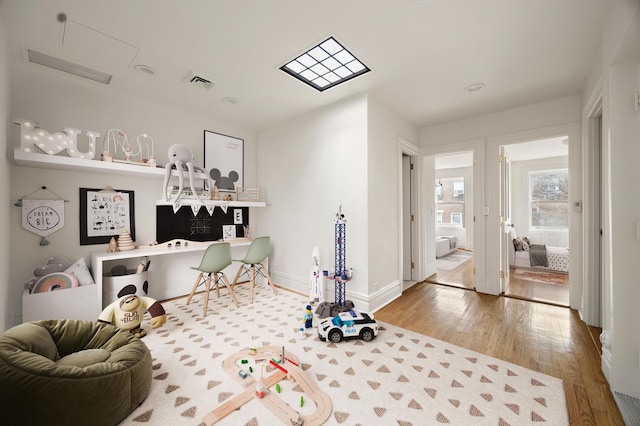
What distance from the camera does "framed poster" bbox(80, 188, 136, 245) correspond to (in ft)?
9.45

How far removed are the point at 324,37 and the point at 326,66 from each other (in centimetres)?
47

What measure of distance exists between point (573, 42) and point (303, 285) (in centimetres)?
374

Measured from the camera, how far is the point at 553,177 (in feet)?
20.6

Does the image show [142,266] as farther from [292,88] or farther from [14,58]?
[292,88]

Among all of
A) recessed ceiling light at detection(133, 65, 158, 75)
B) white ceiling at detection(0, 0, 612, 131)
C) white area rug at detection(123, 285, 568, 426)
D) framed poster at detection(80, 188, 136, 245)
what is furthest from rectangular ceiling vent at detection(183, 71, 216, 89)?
white area rug at detection(123, 285, 568, 426)

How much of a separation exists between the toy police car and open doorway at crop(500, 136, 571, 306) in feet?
11.6

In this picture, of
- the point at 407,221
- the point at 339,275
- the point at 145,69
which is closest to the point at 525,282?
the point at 407,221

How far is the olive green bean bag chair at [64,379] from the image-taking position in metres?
1.22

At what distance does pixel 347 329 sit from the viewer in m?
2.32

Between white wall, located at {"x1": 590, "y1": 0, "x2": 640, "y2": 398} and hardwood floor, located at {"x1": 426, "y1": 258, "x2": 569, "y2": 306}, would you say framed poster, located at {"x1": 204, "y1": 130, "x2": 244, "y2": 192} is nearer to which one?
hardwood floor, located at {"x1": 426, "y1": 258, "x2": 569, "y2": 306}

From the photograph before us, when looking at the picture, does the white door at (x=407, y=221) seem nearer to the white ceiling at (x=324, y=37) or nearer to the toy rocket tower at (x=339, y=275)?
the white ceiling at (x=324, y=37)

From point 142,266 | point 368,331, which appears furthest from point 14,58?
point 368,331

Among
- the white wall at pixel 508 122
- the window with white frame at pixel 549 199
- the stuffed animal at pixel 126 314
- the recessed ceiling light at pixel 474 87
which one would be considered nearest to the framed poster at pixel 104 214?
the stuffed animal at pixel 126 314

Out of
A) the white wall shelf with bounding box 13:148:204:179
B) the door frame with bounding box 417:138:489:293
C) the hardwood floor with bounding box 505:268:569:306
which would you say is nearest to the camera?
the white wall shelf with bounding box 13:148:204:179
